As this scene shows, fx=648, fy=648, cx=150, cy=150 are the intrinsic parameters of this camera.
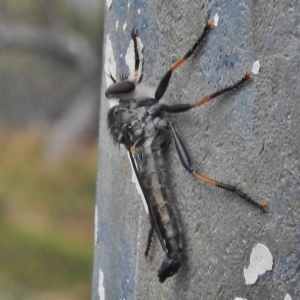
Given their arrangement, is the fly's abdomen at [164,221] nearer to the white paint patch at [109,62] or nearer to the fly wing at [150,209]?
the fly wing at [150,209]

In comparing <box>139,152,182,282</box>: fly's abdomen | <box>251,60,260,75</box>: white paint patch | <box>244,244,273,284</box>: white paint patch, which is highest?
<box>251,60,260,75</box>: white paint patch

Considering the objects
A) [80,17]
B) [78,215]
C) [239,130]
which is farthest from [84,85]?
[239,130]

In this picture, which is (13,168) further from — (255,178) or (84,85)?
(255,178)

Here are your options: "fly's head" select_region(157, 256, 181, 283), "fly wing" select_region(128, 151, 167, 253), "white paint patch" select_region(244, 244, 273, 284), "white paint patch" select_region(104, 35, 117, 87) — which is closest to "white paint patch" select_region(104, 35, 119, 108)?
"white paint patch" select_region(104, 35, 117, 87)

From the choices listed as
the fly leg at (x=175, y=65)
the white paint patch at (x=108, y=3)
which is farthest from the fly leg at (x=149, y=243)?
the white paint patch at (x=108, y=3)

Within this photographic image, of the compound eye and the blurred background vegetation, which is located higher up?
the blurred background vegetation

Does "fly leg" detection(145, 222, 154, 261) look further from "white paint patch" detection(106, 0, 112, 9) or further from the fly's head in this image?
"white paint patch" detection(106, 0, 112, 9)

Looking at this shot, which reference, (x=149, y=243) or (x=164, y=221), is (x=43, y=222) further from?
(x=164, y=221)

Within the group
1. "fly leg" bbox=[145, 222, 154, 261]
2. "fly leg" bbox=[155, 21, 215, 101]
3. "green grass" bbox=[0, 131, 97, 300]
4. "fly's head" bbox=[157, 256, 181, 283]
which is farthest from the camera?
"green grass" bbox=[0, 131, 97, 300]
